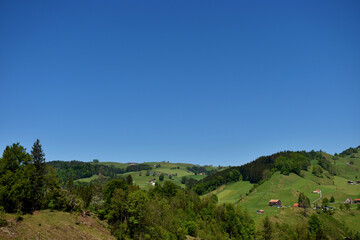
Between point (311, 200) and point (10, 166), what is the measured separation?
617 ft

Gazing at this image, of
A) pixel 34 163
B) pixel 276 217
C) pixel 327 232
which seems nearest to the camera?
pixel 34 163

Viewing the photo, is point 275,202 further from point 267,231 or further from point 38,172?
point 38,172

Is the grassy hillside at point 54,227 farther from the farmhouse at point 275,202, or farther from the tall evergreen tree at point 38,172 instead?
the farmhouse at point 275,202

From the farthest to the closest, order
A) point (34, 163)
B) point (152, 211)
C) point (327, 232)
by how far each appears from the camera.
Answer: point (327, 232), point (152, 211), point (34, 163)

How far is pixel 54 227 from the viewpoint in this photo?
197 feet

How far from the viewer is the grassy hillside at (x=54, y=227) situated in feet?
164

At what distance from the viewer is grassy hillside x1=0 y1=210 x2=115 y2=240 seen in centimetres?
5012

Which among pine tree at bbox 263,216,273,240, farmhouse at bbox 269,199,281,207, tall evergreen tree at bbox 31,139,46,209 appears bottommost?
pine tree at bbox 263,216,273,240

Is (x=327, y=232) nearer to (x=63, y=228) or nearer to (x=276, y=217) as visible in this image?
(x=276, y=217)

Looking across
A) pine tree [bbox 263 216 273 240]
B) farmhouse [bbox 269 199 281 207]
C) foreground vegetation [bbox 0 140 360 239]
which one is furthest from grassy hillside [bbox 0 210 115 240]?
farmhouse [bbox 269 199 281 207]

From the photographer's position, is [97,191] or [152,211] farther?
[97,191]

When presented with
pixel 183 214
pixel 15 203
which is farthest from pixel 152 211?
pixel 15 203

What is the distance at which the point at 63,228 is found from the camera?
6188cm

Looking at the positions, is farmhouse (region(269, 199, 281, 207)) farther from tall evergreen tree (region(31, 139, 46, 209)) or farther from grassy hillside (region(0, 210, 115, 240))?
tall evergreen tree (region(31, 139, 46, 209))
